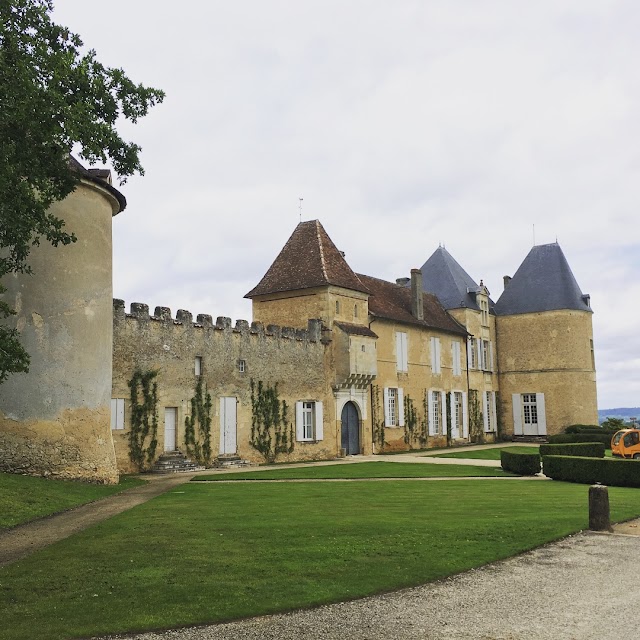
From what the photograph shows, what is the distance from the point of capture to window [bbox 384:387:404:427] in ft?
103

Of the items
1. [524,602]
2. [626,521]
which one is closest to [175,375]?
[626,521]

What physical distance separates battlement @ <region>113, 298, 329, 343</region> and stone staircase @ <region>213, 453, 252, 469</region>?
4.11 metres

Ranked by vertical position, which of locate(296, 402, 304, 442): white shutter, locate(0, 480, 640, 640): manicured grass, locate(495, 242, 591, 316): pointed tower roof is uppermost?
locate(495, 242, 591, 316): pointed tower roof

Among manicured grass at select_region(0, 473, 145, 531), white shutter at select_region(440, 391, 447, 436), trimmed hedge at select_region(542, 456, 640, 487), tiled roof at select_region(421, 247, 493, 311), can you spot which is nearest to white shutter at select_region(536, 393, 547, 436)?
tiled roof at select_region(421, 247, 493, 311)

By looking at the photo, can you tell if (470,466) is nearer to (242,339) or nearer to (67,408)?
(242,339)

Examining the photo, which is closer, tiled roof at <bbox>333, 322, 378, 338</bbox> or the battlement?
the battlement

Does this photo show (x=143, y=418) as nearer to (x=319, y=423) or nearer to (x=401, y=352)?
(x=319, y=423)

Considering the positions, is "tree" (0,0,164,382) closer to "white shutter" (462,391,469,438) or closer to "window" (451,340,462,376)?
"window" (451,340,462,376)

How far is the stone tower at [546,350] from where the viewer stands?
39469mm

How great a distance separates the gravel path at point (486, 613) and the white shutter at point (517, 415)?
33569 millimetres

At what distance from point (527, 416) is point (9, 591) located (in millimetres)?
36778

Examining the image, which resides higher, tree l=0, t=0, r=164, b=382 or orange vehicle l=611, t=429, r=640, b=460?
tree l=0, t=0, r=164, b=382

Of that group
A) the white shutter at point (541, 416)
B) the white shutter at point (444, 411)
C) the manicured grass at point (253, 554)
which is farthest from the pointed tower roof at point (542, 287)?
the manicured grass at point (253, 554)

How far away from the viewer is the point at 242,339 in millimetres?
24719
